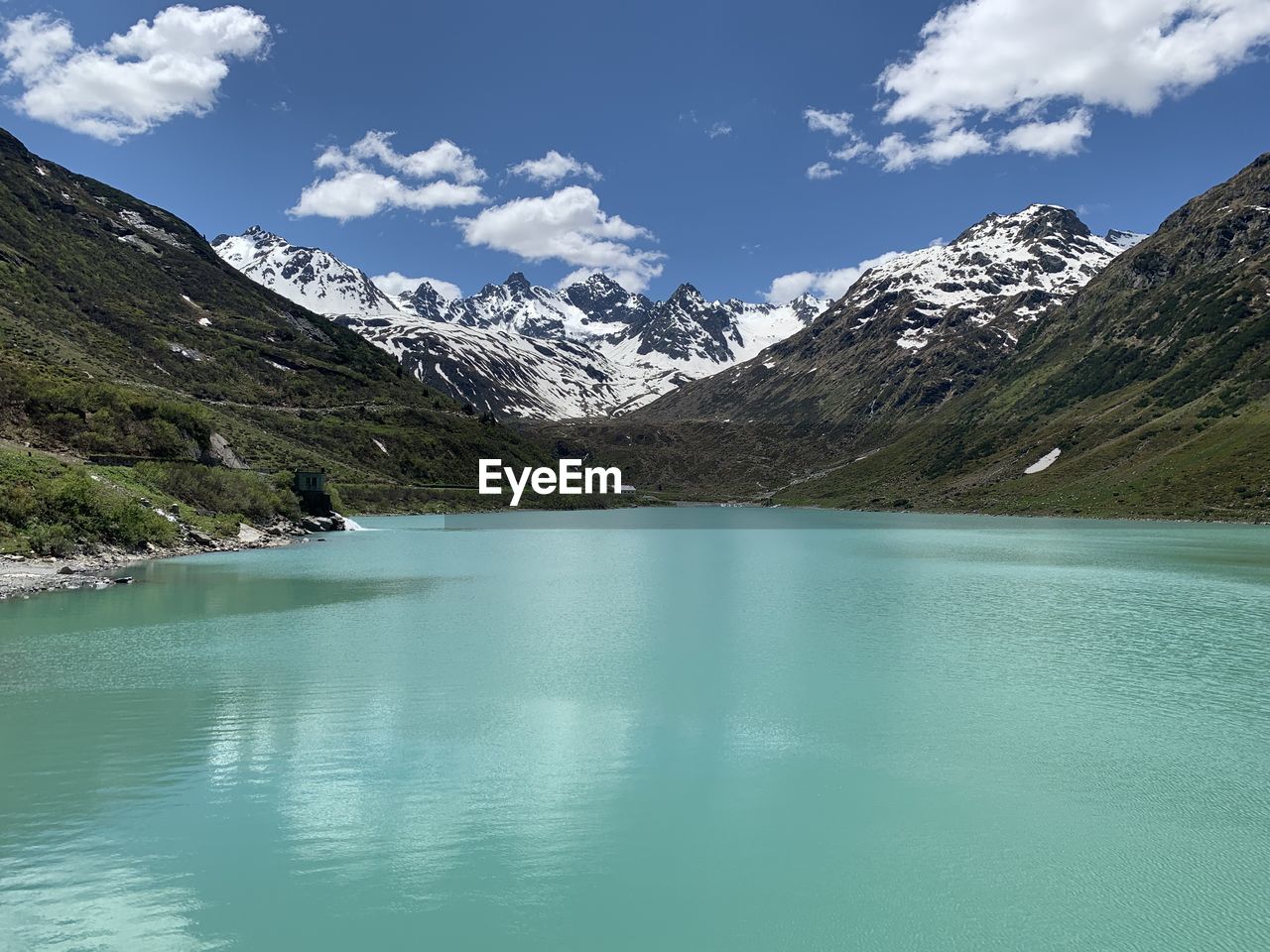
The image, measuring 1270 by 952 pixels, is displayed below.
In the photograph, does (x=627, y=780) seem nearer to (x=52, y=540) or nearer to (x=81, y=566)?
(x=81, y=566)

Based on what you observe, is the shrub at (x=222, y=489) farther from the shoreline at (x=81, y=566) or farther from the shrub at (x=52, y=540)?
the shrub at (x=52, y=540)

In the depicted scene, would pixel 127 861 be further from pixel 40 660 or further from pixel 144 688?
pixel 40 660

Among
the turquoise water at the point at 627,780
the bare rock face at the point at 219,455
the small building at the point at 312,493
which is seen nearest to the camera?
the turquoise water at the point at 627,780

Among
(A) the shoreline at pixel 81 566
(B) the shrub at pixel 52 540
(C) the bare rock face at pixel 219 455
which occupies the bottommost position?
(A) the shoreline at pixel 81 566

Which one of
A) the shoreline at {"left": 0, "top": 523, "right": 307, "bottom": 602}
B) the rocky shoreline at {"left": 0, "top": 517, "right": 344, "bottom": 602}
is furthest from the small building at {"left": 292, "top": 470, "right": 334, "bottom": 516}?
the shoreline at {"left": 0, "top": 523, "right": 307, "bottom": 602}

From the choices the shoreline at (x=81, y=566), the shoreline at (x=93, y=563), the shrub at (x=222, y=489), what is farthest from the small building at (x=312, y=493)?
the shoreline at (x=81, y=566)

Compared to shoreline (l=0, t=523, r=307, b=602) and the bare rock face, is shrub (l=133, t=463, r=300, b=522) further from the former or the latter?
shoreline (l=0, t=523, r=307, b=602)
